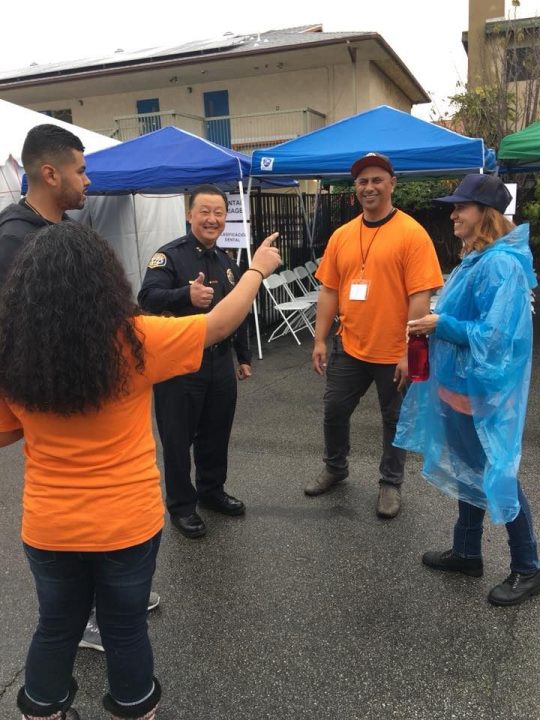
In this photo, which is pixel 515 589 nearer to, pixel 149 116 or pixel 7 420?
pixel 7 420

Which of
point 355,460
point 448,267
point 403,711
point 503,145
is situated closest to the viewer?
point 403,711

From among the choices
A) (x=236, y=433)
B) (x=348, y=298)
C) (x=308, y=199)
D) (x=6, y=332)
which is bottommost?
(x=236, y=433)

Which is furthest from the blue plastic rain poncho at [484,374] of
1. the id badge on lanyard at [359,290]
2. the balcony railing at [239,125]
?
the balcony railing at [239,125]

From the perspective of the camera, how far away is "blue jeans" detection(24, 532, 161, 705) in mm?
1495

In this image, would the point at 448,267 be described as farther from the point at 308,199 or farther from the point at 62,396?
the point at 62,396

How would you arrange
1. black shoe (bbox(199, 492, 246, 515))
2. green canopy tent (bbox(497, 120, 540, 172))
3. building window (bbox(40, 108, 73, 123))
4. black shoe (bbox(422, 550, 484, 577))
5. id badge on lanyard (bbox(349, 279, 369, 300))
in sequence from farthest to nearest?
building window (bbox(40, 108, 73, 123))
green canopy tent (bbox(497, 120, 540, 172))
black shoe (bbox(199, 492, 246, 515))
id badge on lanyard (bbox(349, 279, 369, 300))
black shoe (bbox(422, 550, 484, 577))

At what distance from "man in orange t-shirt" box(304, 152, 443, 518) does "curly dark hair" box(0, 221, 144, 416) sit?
1.99 m

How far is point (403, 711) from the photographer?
192 centimetres

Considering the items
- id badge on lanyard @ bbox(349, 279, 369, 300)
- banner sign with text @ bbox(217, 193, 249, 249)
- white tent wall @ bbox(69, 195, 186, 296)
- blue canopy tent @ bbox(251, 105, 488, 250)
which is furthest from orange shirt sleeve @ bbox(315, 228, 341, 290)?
white tent wall @ bbox(69, 195, 186, 296)

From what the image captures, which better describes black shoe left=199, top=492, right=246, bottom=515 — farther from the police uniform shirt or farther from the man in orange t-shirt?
the police uniform shirt

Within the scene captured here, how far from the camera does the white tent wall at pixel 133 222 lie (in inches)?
353

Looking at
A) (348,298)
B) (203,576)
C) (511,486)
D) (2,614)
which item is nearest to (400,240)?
(348,298)

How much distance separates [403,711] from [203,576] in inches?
44.6

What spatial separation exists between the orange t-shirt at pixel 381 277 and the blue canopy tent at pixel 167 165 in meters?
3.14
